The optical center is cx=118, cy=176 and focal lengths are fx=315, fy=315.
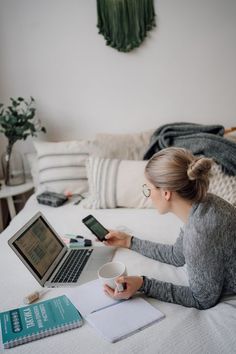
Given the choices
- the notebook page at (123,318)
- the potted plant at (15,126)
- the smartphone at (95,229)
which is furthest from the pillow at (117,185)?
the notebook page at (123,318)

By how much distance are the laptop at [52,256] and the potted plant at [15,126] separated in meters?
1.10

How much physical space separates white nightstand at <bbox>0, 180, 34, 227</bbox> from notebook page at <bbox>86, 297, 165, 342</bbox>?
149cm

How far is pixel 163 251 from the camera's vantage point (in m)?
1.27

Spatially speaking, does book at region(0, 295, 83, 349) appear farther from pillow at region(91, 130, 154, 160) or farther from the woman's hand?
pillow at region(91, 130, 154, 160)

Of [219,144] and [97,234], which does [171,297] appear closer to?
[97,234]

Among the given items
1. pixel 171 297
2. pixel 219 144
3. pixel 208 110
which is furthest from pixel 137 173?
pixel 171 297

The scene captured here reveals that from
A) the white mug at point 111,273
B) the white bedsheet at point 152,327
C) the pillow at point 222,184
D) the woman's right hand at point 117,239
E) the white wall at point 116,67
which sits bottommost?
the white bedsheet at point 152,327

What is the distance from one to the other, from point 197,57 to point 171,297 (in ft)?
5.93

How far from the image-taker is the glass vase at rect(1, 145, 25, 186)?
2.40 meters

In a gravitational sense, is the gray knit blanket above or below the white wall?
below

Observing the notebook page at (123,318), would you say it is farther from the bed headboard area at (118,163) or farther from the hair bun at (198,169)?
the bed headboard area at (118,163)

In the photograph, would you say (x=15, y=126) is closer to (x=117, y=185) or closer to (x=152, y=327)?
(x=117, y=185)

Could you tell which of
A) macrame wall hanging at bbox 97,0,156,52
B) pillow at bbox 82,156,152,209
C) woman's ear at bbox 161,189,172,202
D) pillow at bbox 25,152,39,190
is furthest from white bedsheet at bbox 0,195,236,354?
macrame wall hanging at bbox 97,0,156,52

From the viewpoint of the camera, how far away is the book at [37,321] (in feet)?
2.92
